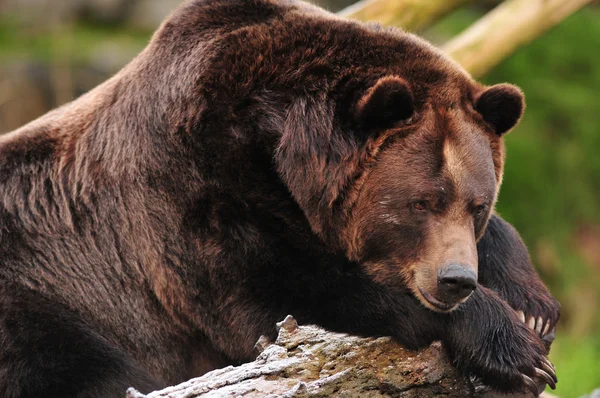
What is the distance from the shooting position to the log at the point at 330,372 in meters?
4.24

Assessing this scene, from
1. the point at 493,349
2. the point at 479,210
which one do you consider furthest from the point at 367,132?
the point at 493,349

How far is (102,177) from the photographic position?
5703mm

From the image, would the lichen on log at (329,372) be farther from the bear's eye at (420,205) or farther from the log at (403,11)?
the log at (403,11)

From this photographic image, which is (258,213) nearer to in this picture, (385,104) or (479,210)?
(385,104)

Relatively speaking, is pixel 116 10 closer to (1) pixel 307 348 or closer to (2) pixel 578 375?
(2) pixel 578 375

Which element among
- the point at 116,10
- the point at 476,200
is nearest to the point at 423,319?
the point at 476,200

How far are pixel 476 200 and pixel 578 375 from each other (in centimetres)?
645

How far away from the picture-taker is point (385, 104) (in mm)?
5059

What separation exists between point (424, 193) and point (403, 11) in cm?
348

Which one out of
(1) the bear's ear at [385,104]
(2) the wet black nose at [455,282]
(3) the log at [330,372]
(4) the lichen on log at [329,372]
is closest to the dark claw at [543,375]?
(3) the log at [330,372]

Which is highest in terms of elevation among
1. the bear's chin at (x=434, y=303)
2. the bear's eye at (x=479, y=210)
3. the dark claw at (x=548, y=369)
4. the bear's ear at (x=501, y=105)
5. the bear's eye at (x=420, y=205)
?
the bear's ear at (x=501, y=105)

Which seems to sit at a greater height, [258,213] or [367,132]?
[367,132]

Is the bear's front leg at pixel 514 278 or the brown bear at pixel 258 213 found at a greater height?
the brown bear at pixel 258 213

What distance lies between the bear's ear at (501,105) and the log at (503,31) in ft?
8.40
